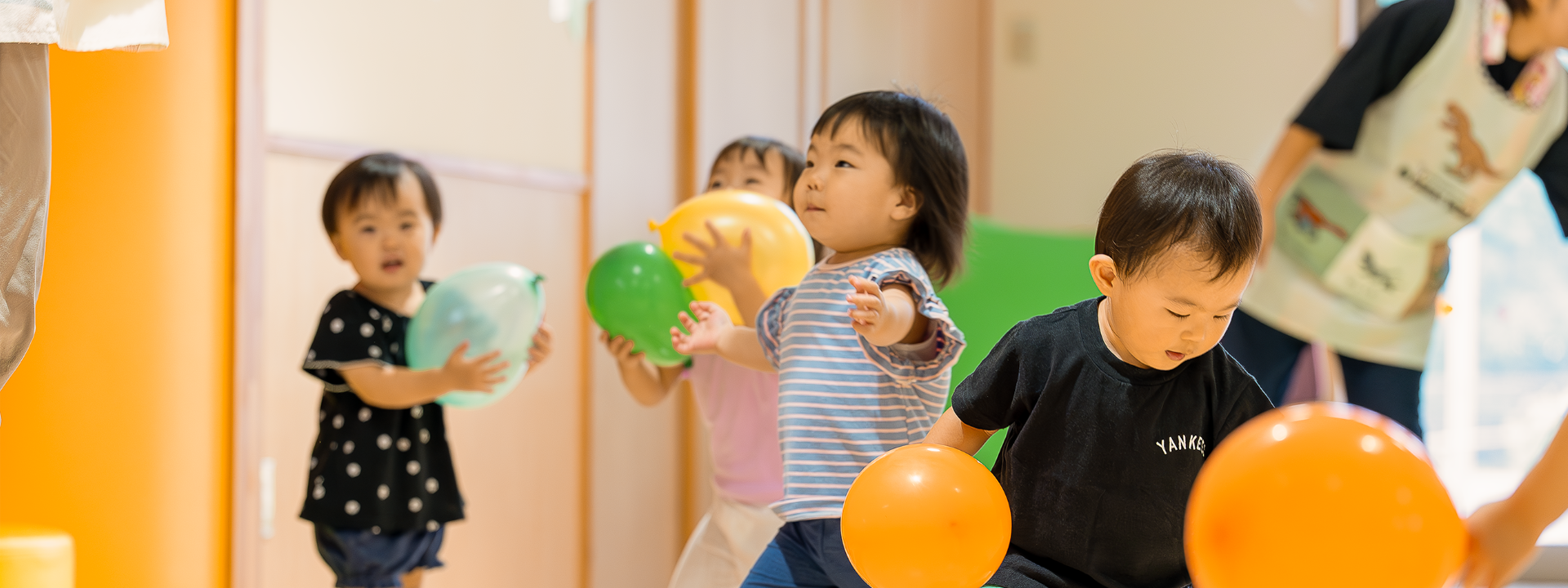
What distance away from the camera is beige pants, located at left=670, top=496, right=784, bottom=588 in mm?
1660


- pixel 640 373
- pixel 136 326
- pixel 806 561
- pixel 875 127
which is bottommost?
pixel 806 561

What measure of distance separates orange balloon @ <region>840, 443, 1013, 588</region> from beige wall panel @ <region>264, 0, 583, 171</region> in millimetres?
1150

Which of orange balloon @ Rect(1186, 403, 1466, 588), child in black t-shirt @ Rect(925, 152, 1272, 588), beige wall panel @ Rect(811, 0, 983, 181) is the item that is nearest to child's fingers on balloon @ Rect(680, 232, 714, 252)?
child in black t-shirt @ Rect(925, 152, 1272, 588)

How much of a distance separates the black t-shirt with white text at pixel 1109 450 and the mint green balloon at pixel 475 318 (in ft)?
2.77

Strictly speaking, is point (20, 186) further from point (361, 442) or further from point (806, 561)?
point (806, 561)

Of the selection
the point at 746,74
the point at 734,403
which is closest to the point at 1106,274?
the point at 734,403

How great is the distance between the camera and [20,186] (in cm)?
120

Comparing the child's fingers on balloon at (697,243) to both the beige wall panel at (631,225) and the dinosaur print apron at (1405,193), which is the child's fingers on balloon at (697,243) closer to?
the beige wall panel at (631,225)

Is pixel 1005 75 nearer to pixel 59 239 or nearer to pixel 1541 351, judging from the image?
pixel 1541 351

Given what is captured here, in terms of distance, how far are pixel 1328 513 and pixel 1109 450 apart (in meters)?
0.29

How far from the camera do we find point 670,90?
2.41m

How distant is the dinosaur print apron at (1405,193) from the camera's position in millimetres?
2094

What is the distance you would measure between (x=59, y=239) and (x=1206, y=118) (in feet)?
8.54

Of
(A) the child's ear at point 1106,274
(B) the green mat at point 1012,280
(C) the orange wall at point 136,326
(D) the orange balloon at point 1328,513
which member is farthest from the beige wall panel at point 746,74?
(D) the orange balloon at point 1328,513
